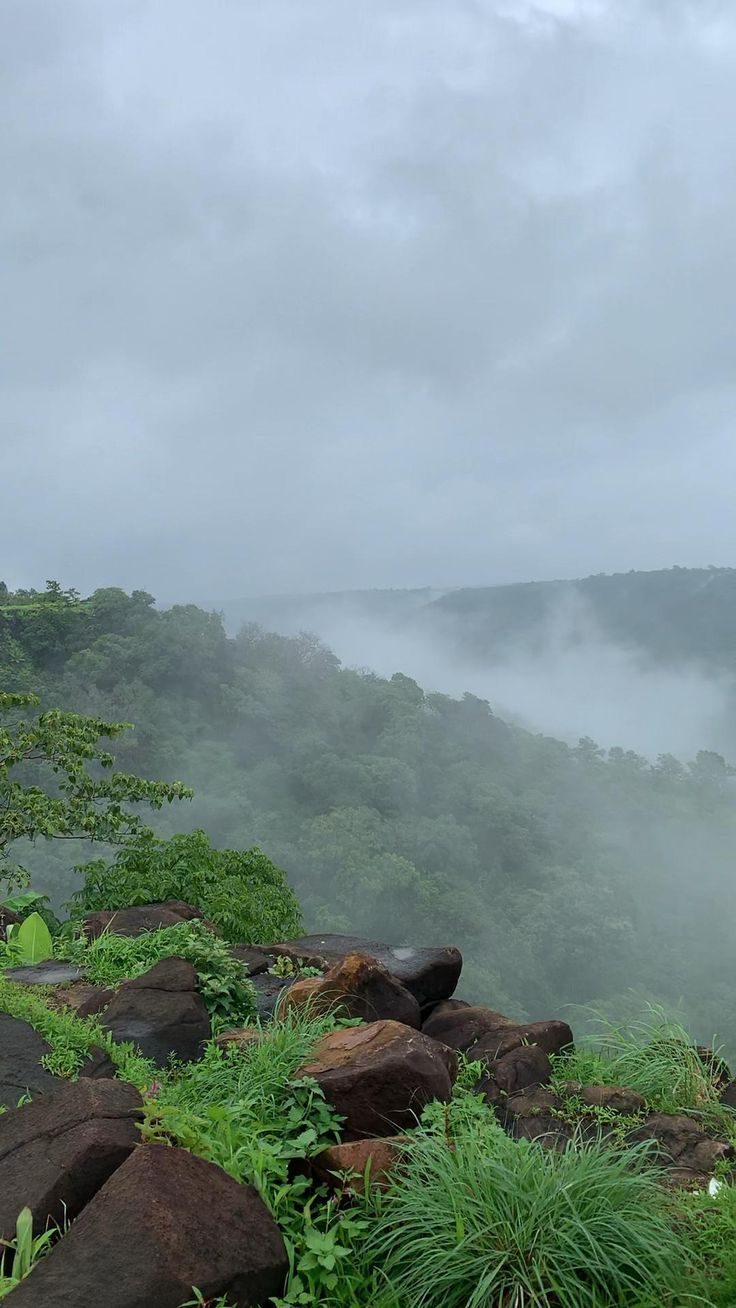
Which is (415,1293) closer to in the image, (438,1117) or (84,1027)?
(438,1117)

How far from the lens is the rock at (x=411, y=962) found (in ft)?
25.4

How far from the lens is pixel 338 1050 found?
5016mm

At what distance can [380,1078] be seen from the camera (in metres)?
4.67

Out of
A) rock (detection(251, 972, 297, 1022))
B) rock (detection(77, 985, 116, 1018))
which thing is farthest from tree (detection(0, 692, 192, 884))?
rock (detection(77, 985, 116, 1018))

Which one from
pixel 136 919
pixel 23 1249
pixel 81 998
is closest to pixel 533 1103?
pixel 23 1249

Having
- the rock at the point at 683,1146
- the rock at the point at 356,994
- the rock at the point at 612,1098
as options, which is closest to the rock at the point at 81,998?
the rock at the point at 356,994

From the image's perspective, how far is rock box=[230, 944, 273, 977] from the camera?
780 cm

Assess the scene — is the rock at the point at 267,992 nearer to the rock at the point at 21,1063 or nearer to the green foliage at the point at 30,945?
the rock at the point at 21,1063

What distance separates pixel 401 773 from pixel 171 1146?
45622 mm

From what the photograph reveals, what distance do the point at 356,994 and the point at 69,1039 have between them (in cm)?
177

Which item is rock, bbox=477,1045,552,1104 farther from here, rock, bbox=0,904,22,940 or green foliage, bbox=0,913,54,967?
rock, bbox=0,904,22,940

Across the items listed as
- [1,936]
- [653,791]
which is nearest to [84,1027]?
[1,936]

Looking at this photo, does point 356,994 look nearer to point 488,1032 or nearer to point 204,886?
point 488,1032

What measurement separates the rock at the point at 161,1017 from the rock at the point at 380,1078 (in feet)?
3.94
